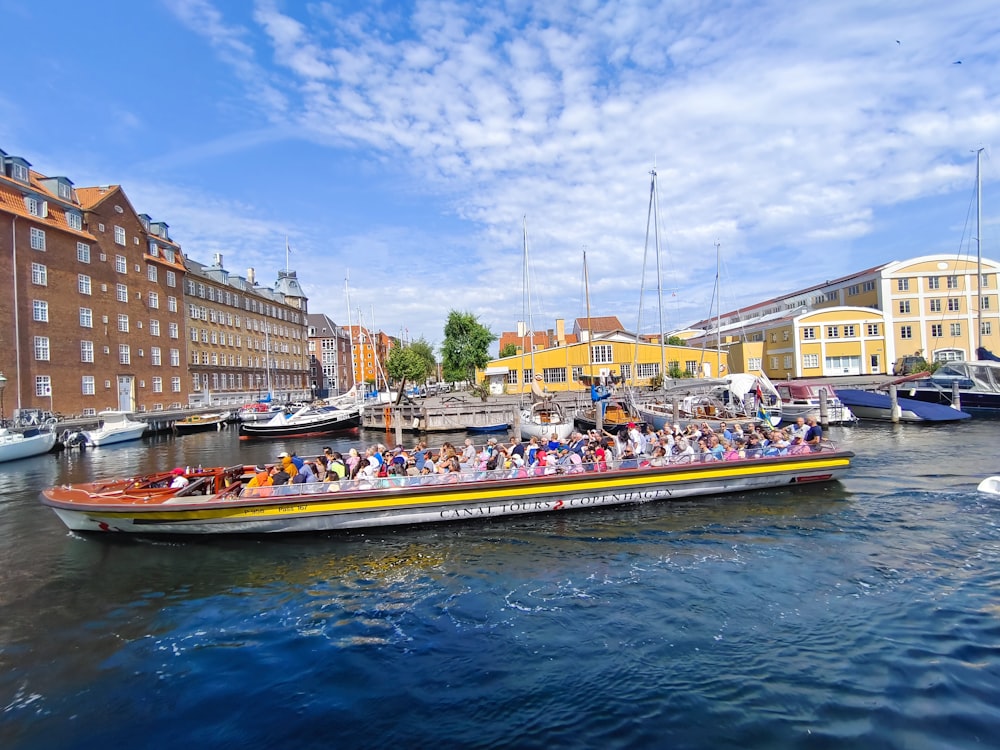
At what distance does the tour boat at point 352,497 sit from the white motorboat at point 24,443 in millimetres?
20218

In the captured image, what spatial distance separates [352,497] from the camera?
1273cm

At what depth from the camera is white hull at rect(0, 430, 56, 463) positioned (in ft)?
91.9

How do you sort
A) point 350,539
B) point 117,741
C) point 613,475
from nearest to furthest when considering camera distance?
1. point 117,741
2. point 350,539
3. point 613,475

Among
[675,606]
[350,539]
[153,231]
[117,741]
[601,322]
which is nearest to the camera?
[117,741]

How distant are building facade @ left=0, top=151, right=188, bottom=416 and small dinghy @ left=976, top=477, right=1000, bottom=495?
161ft

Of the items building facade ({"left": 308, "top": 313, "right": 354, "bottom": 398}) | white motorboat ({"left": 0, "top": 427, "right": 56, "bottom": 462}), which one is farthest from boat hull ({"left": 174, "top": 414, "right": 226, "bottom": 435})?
building facade ({"left": 308, "top": 313, "right": 354, "bottom": 398})

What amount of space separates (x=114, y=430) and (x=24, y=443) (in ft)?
23.9

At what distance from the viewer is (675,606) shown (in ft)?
28.0

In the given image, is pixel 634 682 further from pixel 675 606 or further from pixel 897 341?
pixel 897 341

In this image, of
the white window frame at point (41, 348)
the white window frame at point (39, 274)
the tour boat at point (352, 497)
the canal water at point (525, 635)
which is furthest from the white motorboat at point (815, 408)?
the white window frame at point (39, 274)

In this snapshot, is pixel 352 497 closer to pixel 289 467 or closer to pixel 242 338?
pixel 289 467

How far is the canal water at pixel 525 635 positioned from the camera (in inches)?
236

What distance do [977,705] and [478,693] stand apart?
546 cm

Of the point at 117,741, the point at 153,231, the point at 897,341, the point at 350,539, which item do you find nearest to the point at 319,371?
the point at 153,231
